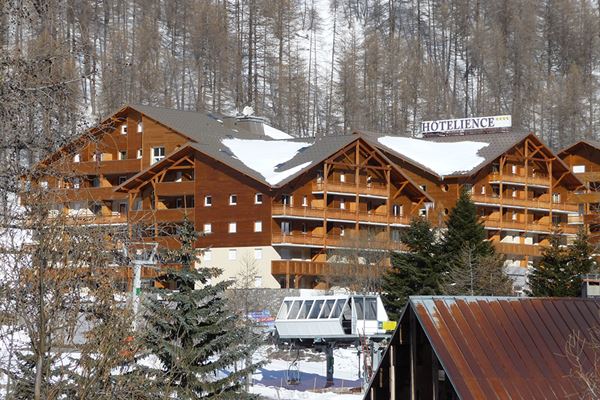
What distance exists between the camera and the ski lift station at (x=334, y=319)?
1822 inches

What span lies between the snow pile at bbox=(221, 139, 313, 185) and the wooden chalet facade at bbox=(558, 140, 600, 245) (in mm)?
21942

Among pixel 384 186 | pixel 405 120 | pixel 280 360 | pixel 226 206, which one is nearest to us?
pixel 280 360

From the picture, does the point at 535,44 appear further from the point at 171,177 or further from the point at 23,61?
the point at 23,61

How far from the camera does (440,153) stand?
85000 millimetres

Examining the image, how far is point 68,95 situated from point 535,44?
464 feet

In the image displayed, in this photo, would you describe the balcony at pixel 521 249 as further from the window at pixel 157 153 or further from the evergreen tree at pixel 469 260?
the window at pixel 157 153

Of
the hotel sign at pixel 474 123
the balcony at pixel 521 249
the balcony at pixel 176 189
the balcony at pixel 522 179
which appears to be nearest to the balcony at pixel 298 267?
the balcony at pixel 176 189

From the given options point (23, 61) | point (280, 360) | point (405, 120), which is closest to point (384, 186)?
point (280, 360)

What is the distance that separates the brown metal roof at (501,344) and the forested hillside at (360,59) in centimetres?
8036

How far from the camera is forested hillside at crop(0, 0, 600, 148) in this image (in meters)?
122

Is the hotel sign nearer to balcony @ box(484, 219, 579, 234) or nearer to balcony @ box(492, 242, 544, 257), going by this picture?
balcony @ box(484, 219, 579, 234)

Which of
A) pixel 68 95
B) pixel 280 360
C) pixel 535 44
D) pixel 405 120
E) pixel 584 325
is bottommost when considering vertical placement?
pixel 280 360

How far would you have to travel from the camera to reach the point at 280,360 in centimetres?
5203

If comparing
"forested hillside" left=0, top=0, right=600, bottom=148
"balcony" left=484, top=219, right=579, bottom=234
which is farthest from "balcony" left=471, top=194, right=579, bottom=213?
"forested hillside" left=0, top=0, right=600, bottom=148
